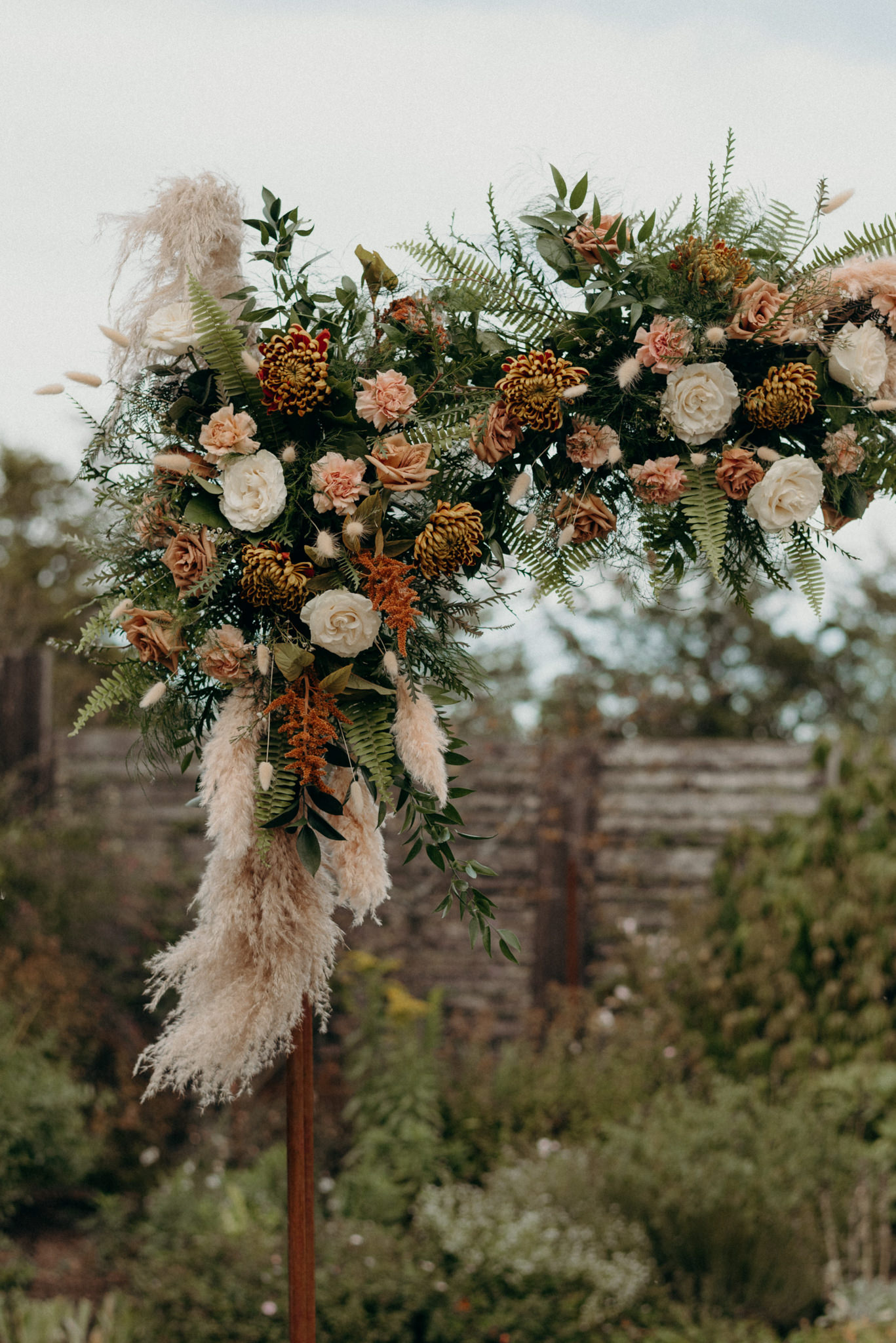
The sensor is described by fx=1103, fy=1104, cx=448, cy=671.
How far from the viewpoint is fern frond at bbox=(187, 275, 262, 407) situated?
57.2 inches

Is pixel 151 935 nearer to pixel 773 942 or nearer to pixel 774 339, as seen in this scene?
pixel 773 942

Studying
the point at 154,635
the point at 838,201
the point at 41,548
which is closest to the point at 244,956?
the point at 154,635

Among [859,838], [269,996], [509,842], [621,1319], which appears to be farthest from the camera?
[509,842]

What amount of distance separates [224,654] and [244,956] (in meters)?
0.42

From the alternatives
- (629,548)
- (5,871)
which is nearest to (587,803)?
(5,871)

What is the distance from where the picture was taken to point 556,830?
4.95 meters

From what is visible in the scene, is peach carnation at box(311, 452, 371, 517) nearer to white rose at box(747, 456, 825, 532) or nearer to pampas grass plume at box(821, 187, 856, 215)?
white rose at box(747, 456, 825, 532)

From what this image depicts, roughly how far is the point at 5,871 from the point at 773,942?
9.73 ft

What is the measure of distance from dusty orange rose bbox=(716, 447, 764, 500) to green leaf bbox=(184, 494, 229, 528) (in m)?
0.69

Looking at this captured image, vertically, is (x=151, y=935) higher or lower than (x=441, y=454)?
lower

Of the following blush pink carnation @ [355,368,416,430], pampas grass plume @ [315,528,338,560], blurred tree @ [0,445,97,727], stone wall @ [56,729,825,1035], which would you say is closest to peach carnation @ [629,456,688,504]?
blush pink carnation @ [355,368,416,430]

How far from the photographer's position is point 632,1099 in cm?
404

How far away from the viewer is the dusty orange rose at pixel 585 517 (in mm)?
1585

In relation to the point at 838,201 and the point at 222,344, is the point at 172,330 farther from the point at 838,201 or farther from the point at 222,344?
the point at 838,201
